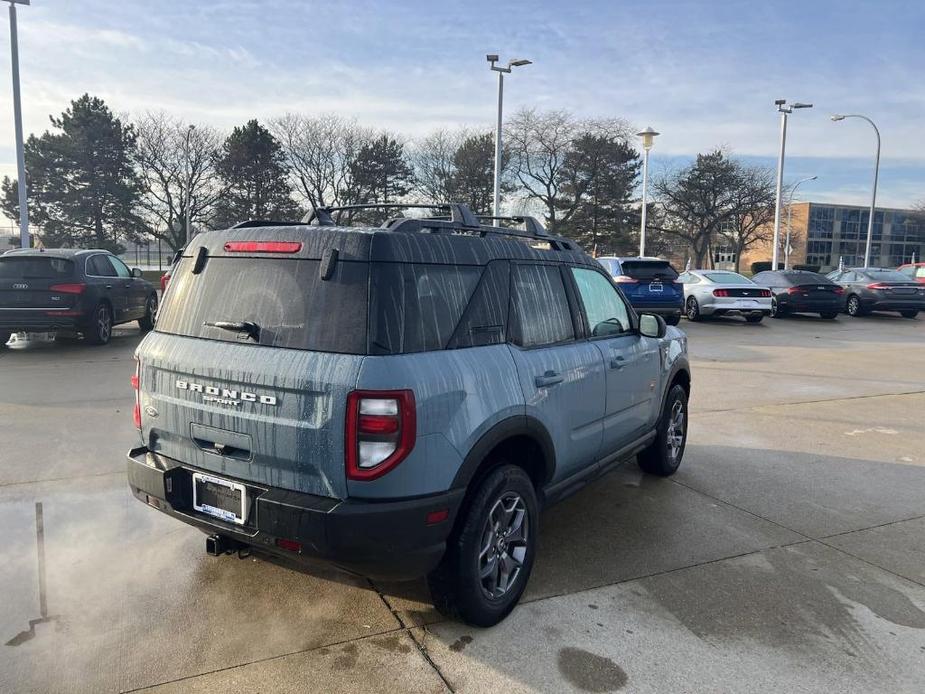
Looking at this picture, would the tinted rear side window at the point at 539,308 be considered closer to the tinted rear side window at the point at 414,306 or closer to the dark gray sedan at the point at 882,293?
the tinted rear side window at the point at 414,306

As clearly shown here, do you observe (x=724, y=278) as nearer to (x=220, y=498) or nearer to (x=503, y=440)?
(x=503, y=440)

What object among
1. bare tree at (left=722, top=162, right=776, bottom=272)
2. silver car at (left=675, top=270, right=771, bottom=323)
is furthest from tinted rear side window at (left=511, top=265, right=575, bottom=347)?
bare tree at (left=722, top=162, right=776, bottom=272)

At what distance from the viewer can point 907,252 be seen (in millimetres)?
92125

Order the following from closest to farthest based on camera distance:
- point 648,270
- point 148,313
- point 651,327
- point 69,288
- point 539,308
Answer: point 539,308 < point 651,327 < point 69,288 < point 148,313 < point 648,270

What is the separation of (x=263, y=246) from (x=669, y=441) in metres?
3.62

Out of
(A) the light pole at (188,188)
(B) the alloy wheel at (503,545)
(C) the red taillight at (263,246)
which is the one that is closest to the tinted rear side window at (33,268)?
(C) the red taillight at (263,246)

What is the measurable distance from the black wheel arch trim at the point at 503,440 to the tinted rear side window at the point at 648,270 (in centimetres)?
1374

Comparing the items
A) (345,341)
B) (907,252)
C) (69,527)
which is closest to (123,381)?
(69,527)

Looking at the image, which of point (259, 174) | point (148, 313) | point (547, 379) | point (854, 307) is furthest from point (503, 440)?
point (259, 174)

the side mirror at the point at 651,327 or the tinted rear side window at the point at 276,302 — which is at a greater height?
the tinted rear side window at the point at 276,302

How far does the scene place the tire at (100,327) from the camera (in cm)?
1116

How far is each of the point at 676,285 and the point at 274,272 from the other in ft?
50.0

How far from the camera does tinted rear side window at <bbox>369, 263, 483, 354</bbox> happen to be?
2.66 m

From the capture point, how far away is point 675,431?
5465mm
